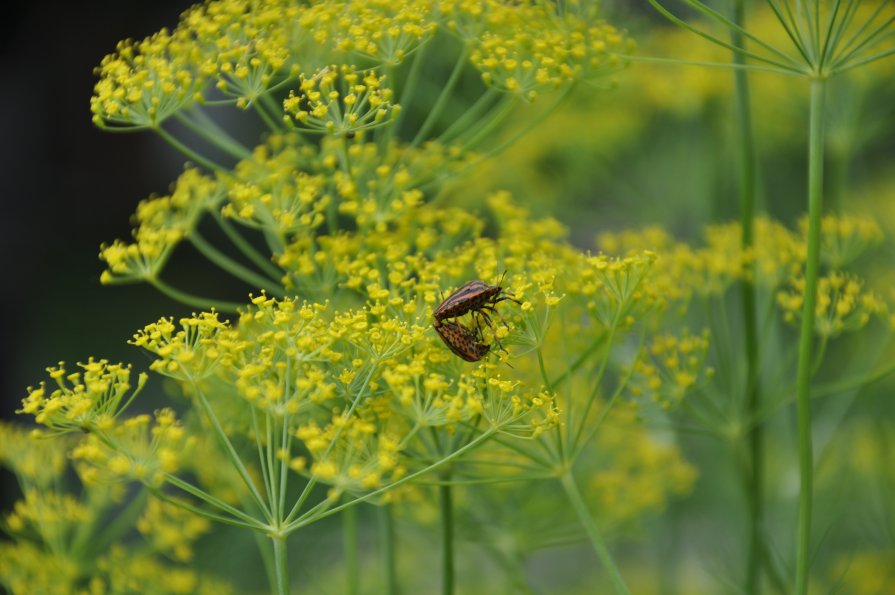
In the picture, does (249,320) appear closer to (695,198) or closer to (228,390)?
(228,390)

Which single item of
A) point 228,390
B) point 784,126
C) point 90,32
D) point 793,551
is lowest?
point 793,551

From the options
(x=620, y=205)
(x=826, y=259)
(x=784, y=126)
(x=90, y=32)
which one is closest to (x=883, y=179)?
(x=784, y=126)

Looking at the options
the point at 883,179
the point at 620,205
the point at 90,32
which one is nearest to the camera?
the point at 620,205

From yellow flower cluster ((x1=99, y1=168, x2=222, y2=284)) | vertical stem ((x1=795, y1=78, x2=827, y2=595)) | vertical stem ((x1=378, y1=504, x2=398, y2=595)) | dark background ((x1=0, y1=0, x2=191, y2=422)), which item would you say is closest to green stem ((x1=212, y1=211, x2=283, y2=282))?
yellow flower cluster ((x1=99, y1=168, x2=222, y2=284))

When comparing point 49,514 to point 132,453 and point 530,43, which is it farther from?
point 530,43

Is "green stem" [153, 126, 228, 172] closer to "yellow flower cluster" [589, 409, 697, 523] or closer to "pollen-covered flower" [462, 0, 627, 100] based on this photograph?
"pollen-covered flower" [462, 0, 627, 100]

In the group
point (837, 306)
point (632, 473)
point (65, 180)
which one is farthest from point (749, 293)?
point (65, 180)

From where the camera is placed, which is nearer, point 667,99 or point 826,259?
point 826,259
